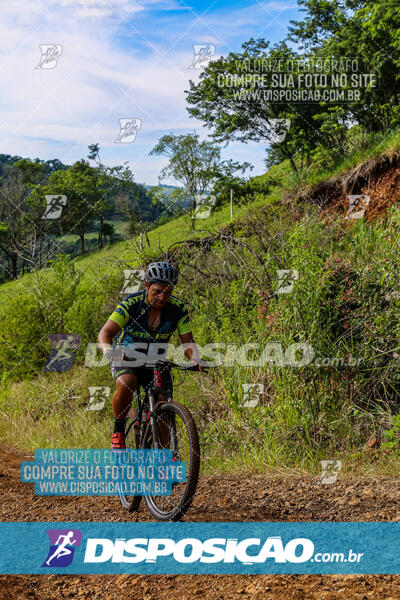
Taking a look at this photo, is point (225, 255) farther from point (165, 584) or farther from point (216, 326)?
Answer: point (165, 584)

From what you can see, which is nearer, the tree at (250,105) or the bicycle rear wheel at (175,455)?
the bicycle rear wheel at (175,455)

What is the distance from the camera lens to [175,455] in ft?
15.1

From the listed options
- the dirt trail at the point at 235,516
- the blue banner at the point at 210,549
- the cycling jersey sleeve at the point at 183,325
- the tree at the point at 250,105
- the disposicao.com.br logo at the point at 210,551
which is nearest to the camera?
the dirt trail at the point at 235,516

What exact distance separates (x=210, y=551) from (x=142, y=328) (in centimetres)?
210

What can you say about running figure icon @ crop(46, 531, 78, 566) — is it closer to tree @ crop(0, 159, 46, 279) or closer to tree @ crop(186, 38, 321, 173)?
tree @ crop(186, 38, 321, 173)

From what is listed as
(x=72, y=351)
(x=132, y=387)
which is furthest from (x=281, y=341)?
(x=72, y=351)

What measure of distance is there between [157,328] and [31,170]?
6278 cm

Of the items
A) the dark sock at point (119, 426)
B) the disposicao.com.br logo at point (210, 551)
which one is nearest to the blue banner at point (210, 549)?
the disposicao.com.br logo at point (210, 551)

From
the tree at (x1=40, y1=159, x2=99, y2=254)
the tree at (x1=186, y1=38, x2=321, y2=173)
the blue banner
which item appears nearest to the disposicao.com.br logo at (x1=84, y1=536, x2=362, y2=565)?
the blue banner

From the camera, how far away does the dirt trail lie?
322cm

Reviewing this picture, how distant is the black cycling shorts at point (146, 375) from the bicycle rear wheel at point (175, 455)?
28 cm

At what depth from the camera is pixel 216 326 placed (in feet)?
27.1

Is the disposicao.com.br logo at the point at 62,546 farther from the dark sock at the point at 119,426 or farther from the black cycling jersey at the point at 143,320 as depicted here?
the black cycling jersey at the point at 143,320

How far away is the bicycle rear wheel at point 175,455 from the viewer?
4.10 m
